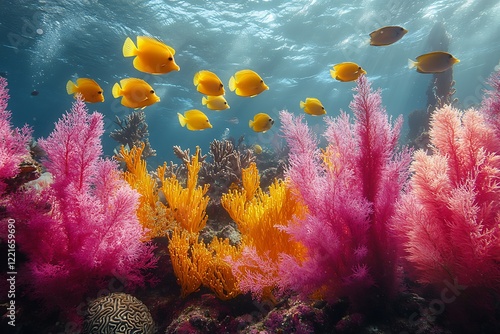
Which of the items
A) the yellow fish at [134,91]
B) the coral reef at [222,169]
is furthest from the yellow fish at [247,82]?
the coral reef at [222,169]

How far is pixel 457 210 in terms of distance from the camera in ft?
6.84

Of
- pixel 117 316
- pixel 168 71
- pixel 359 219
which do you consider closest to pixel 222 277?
pixel 117 316

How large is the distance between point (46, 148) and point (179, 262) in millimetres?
2053

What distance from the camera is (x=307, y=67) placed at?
103 feet

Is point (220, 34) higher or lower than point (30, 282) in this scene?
higher

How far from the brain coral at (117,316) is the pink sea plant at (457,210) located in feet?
9.63

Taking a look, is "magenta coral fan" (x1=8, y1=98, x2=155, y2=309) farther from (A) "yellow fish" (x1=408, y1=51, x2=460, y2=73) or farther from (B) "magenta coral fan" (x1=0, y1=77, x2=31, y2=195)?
(A) "yellow fish" (x1=408, y1=51, x2=460, y2=73)

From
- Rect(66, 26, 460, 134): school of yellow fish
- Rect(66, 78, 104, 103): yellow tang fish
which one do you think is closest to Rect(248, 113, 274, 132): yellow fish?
Rect(66, 26, 460, 134): school of yellow fish

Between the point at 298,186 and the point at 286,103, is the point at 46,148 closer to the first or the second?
the point at 298,186

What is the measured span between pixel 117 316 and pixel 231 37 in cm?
2435

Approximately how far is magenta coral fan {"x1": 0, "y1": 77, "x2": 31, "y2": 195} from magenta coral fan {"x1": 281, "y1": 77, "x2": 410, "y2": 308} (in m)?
3.05

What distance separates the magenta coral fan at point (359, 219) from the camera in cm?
245

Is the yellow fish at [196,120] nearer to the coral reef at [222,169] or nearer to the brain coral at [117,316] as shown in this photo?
the coral reef at [222,169]

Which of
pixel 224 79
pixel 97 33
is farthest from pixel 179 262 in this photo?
pixel 224 79
